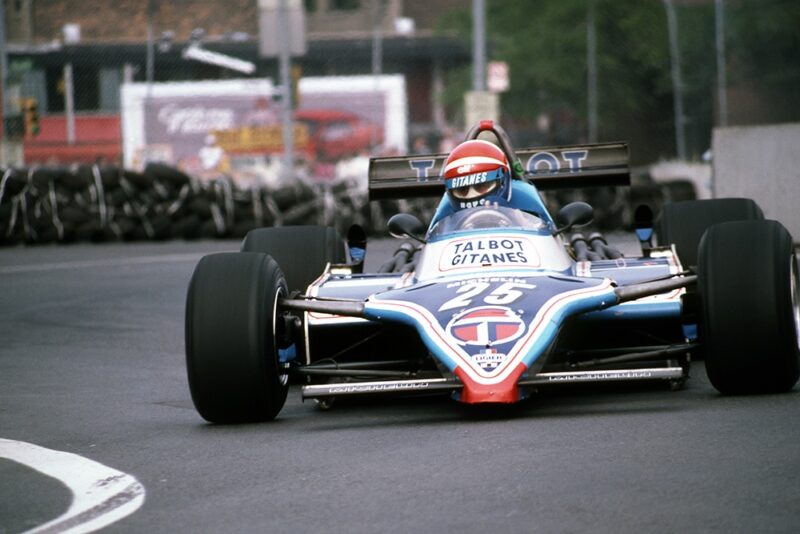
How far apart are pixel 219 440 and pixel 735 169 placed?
12842 millimetres

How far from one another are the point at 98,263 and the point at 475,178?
1158 cm

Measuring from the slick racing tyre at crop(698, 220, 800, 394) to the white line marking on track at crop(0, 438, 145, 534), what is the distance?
2817mm

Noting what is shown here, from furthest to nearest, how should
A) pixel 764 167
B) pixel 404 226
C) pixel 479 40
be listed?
pixel 479 40 < pixel 764 167 < pixel 404 226

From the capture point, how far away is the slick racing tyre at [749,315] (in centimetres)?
735

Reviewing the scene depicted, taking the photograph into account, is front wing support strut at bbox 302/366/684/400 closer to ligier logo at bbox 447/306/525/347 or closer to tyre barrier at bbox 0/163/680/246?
ligier logo at bbox 447/306/525/347

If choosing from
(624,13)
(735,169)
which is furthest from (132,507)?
(624,13)

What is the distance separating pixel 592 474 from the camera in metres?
5.72

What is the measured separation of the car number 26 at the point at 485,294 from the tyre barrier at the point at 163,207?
15.5m

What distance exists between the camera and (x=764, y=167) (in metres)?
18.6

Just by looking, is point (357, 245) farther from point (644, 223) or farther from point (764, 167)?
point (764, 167)

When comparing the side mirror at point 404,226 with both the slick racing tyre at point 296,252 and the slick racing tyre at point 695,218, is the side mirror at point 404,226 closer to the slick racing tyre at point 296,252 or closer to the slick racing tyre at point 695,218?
the slick racing tyre at point 296,252

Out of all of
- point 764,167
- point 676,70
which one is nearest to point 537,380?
point 764,167

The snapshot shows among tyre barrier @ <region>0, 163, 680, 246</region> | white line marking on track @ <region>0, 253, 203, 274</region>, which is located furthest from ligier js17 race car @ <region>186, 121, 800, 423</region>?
tyre barrier @ <region>0, 163, 680, 246</region>

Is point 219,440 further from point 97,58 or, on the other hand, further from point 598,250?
point 97,58
